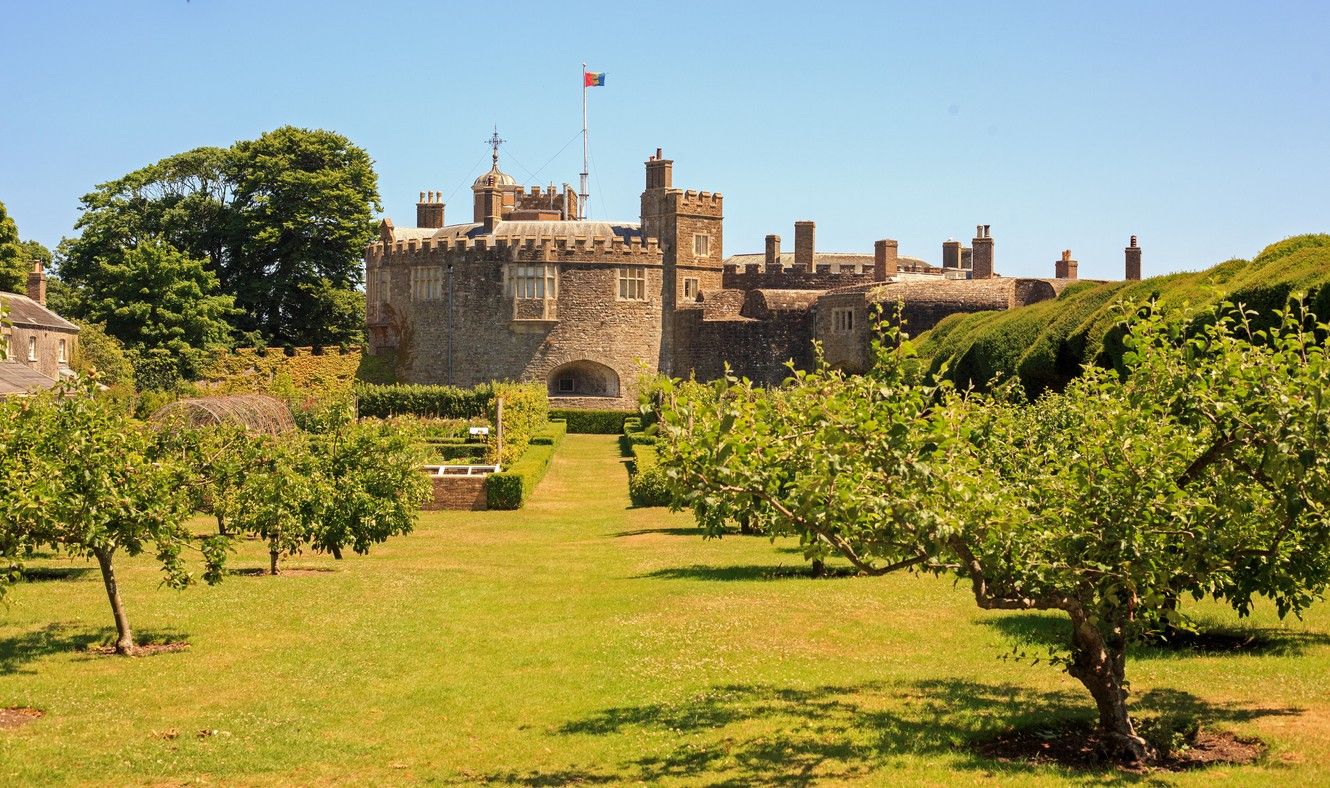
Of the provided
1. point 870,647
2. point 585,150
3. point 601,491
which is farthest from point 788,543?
point 585,150

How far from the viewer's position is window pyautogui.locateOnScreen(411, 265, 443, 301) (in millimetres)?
64488

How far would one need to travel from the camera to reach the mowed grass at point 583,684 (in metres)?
12.0

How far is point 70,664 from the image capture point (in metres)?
16.0

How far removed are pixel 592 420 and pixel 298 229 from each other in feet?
63.0

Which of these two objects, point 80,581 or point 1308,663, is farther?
point 80,581

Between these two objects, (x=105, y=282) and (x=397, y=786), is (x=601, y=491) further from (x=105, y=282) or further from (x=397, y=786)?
(x=105, y=282)

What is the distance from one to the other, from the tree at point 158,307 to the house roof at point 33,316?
15.5ft

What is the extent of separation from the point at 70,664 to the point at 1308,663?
41.3ft

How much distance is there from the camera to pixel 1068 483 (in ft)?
36.8

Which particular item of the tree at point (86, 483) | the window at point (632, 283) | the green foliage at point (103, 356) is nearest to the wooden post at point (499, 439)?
the window at point (632, 283)

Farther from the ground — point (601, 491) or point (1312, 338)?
point (1312, 338)

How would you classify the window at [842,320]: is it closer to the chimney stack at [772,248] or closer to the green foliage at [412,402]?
the green foliage at [412,402]

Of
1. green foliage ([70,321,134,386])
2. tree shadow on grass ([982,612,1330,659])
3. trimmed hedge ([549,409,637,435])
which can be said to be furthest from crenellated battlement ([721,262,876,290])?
tree shadow on grass ([982,612,1330,659])

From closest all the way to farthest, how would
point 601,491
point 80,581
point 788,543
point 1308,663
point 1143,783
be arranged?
point 1143,783 < point 1308,663 < point 80,581 < point 788,543 < point 601,491
